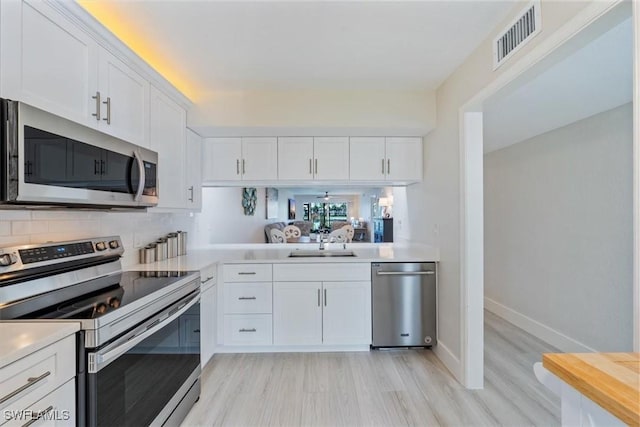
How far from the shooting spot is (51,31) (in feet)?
4.56

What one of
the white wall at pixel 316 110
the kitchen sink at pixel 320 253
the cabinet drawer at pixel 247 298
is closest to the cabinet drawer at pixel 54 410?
the cabinet drawer at pixel 247 298

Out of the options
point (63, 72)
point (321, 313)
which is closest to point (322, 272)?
point (321, 313)

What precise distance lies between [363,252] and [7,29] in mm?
2913

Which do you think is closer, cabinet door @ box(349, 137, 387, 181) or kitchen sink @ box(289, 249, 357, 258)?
cabinet door @ box(349, 137, 387, 181)

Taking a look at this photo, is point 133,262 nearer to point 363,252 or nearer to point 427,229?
point 363,252

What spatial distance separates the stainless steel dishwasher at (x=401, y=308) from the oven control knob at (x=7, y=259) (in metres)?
2.39

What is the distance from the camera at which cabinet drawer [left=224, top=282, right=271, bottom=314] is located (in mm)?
2775

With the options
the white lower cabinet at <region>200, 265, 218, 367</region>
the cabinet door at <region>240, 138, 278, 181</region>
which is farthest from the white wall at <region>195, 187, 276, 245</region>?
the white lower cabinet at <region>200, 265, 218, 367</region>

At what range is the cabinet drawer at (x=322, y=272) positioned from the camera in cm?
280

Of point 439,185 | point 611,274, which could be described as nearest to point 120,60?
point 439,185

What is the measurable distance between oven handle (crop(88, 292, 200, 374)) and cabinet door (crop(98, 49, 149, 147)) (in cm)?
109

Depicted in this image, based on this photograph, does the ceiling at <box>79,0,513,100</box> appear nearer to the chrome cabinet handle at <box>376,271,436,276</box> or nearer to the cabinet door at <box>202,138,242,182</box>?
the cabinet door at <box>202,138,242,182</box>

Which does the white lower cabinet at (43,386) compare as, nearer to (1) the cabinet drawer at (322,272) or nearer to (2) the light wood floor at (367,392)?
(2) the light wood floor at (367,392)

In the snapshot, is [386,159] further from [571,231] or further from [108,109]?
[108,109]
